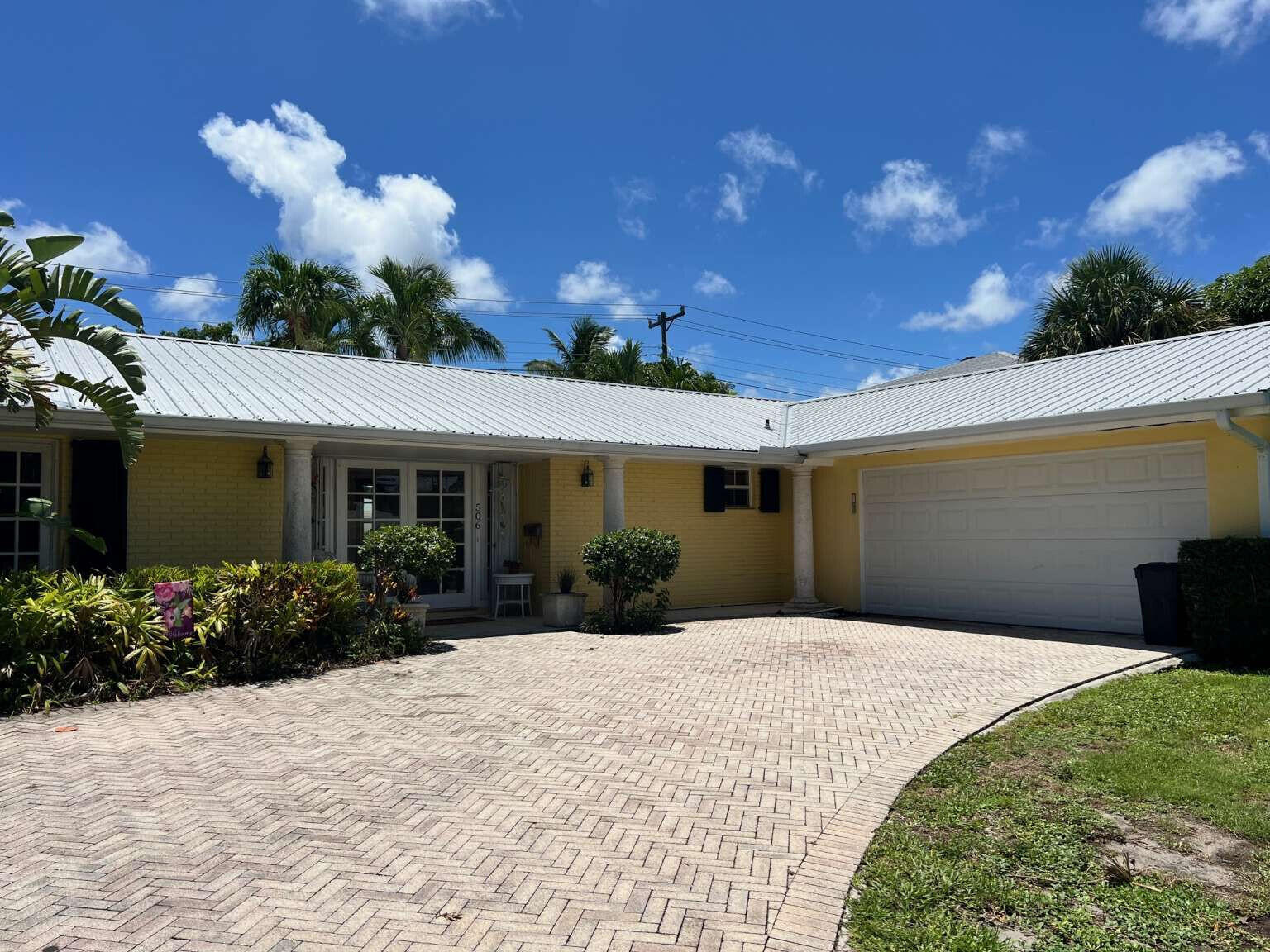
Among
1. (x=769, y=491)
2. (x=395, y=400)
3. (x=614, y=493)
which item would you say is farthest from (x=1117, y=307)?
(x=395, y=400)

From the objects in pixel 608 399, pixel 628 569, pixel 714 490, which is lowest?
pixel 628 569

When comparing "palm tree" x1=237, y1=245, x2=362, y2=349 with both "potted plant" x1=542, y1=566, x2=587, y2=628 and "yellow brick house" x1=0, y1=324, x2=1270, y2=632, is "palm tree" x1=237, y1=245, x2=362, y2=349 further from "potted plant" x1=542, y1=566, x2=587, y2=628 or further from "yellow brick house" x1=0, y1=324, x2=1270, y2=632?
"potted plant" x1=542, y1=566, x2=587, y2=628

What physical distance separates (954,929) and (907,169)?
18.8 m

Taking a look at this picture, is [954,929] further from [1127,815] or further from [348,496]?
[348,496]

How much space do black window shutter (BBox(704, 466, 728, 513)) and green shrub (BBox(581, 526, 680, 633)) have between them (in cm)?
279

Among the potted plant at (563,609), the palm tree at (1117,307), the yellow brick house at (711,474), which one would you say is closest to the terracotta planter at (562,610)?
the potted plant at (563,609)

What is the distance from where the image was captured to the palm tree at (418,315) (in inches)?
947

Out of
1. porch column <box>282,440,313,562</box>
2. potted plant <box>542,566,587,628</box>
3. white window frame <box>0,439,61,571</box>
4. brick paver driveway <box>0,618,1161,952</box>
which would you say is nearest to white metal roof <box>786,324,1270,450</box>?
brick paver driveway <box>0,618,1161,952</box>

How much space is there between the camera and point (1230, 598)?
8602 mm

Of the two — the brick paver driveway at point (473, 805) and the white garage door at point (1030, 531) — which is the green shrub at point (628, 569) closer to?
the brick paver driveway at point (473, 805)

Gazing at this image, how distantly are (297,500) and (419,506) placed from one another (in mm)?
3008

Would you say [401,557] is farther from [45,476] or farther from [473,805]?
[473,805]

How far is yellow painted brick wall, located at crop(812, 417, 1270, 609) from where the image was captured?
956cm

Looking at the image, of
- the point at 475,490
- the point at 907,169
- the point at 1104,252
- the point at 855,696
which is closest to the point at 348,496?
the point at 475,490
